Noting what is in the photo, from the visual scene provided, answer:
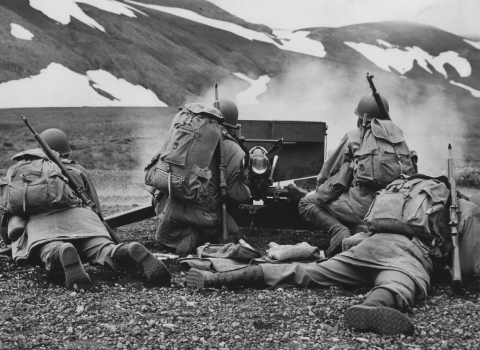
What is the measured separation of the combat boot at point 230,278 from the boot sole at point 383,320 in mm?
1203

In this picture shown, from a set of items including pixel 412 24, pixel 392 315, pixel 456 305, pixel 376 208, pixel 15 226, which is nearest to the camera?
pixel 392 315

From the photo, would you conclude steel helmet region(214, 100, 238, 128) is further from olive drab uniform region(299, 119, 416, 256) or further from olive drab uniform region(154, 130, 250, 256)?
olive drab uniform region(299, 119, 416, 256)

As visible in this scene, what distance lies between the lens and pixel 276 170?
9.09m

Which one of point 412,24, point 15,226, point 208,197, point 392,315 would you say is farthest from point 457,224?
point 412,24

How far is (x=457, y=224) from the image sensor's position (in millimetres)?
5324

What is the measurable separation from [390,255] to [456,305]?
55 centimetres

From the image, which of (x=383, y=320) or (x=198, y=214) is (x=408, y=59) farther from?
(x=383, y=320)

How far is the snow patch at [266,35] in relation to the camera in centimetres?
1622

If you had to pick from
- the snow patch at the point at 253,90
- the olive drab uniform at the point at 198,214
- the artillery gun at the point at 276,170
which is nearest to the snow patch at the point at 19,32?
the snow patch at the point at 253,90

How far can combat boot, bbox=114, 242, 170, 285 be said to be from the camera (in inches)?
213

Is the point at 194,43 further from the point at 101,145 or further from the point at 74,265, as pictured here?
the point at 74,265

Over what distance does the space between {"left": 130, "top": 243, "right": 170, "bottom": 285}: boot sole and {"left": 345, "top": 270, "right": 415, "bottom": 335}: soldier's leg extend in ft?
Answer: 5.21

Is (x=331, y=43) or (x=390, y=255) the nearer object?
(x=390, y=255)

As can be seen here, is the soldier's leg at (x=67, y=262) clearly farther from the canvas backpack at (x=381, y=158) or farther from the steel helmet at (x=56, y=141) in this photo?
the canvas backpack at (x=381, y=158)
